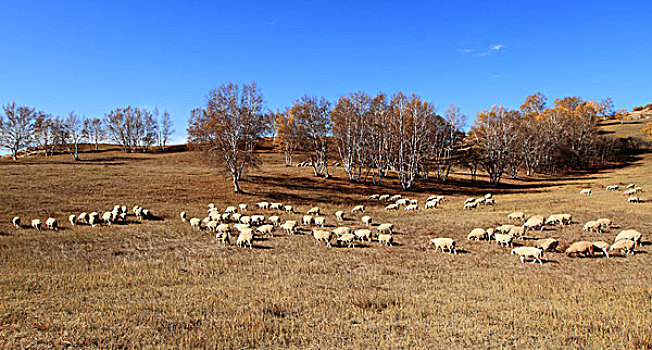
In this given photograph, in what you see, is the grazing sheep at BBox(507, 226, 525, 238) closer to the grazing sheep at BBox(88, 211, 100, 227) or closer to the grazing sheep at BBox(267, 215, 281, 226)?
the grazing sheep at BBox(267, 215, 281, 226)

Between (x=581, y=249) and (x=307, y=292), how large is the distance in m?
12.4

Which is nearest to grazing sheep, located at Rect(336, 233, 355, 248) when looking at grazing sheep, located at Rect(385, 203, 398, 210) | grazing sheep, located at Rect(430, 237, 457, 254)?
grazing sheep, located at Rect(430, 237, 457, 254)

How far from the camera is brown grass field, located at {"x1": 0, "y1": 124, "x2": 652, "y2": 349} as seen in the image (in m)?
7.37

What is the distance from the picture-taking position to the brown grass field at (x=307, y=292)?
737 centimetres

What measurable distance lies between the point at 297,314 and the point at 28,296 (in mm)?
8119

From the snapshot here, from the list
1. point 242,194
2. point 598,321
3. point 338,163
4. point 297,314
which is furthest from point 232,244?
point 338,163

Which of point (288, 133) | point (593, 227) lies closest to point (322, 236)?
point (593, 227)

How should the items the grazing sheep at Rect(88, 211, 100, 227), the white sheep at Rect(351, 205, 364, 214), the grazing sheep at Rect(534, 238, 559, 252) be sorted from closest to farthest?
the grazing sheep at Rect(534, 238, 559, 252) → the grazing sheep at Rect(88, 211, 100, 227) → the white sheep at Rect(351, 205, 364, 214)

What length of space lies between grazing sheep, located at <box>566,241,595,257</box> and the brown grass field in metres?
0.40

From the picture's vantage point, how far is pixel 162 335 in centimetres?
754

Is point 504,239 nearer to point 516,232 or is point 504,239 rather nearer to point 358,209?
point 516,232

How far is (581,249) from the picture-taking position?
14.4 metres

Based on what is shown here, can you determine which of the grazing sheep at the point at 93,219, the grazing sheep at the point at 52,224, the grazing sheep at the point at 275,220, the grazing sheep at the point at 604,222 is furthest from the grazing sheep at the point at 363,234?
the grazing sheep at the point at 52,224

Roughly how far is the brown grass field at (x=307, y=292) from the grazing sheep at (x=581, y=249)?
0.40m
